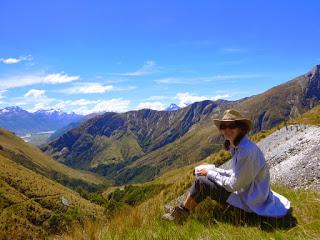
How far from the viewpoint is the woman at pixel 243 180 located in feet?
30.3

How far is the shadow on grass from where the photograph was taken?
8.62 m

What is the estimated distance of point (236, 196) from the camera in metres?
9.67

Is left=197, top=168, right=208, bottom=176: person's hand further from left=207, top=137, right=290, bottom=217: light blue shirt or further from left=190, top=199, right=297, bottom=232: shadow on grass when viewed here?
left=190, top=199, right=297, bottom=232: shadow on grass

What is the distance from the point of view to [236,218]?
9188 millimetres

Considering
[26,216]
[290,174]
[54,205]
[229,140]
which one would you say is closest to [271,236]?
[229,140]

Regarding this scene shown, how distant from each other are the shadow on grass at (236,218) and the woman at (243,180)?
0.16 m

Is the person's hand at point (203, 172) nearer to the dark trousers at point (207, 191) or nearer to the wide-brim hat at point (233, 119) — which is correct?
the dark trousers at point (207, 191)

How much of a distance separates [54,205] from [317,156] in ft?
267

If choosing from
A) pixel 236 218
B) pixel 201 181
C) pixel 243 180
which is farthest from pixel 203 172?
pixel 236 218

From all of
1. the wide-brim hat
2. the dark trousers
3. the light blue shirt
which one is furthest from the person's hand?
the wide-brim hat

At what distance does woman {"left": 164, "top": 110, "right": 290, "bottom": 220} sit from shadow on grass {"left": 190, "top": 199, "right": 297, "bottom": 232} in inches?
6.3

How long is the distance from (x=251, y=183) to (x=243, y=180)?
30 centimetres

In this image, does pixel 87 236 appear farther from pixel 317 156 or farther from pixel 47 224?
pixel 47 224

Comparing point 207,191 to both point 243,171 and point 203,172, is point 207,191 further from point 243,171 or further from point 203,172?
point 243,171
